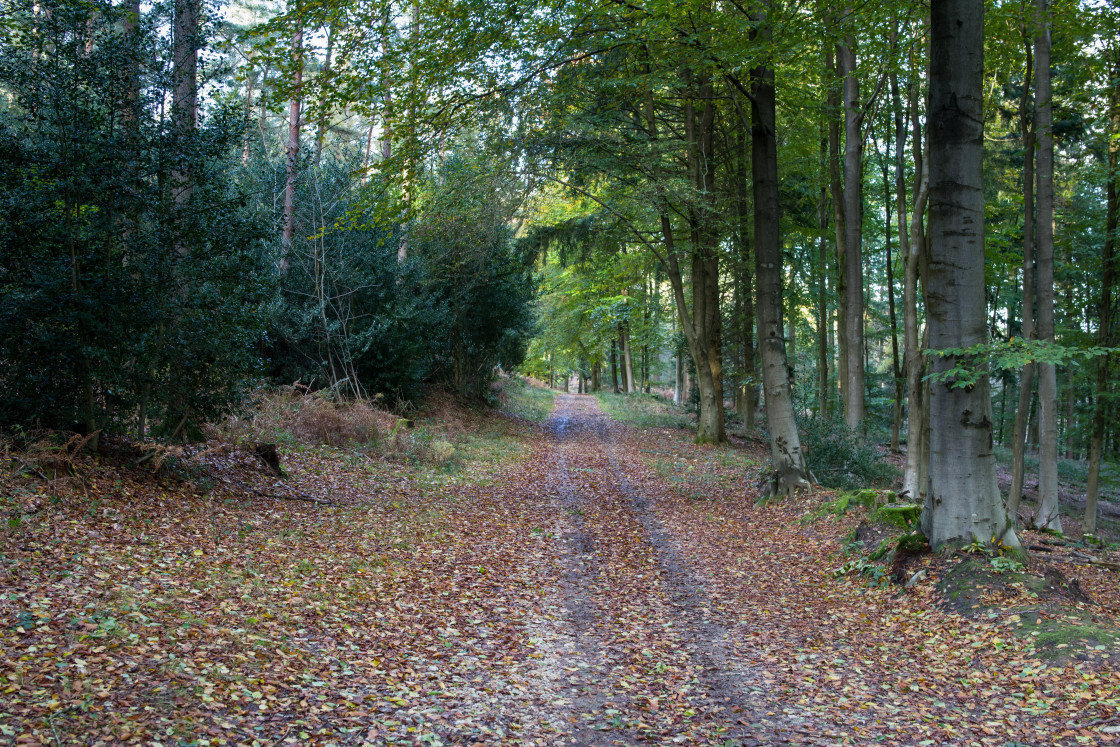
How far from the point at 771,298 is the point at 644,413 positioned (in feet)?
53.2

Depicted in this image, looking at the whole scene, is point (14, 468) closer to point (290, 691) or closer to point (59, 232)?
point (59, 232)

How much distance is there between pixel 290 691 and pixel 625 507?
7231 millimetres

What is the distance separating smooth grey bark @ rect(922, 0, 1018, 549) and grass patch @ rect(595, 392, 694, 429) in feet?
53.6

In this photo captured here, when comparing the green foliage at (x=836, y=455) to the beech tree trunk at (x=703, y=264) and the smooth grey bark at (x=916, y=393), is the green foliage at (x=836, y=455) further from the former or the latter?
the beech tree trunk at (x=703, y=264)

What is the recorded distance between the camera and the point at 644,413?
26.6 meters

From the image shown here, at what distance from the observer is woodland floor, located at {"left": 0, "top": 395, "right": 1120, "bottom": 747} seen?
12.5 feet

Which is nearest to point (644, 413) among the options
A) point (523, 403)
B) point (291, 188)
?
point (523, 403)

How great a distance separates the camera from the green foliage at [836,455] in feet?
39.3

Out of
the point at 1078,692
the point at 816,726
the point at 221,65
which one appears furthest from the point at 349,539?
the point at 1078,692

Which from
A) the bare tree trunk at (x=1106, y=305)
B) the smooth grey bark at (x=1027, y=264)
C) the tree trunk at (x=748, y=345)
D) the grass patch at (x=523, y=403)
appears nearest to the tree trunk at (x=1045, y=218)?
the smooth grey bark at (x=1027, y=264)

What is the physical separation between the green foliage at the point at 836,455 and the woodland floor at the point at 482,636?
3317 mm

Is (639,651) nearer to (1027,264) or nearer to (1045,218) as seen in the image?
(1045,218)

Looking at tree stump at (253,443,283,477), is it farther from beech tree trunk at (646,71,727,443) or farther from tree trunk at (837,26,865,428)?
tree trunk at (837,26,865,428)

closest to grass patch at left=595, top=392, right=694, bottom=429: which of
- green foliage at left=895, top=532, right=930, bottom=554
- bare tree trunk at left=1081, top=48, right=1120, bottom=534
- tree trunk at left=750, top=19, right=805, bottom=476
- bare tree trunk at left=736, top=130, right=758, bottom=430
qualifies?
bare tree trunk at left=736, top=130, right=758, bottom=430
